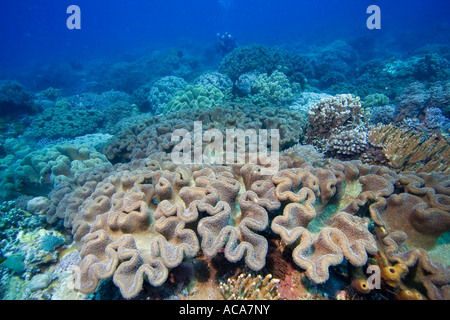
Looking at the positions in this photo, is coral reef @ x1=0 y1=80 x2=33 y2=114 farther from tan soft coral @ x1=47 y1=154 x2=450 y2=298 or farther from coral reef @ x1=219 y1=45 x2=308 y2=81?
tan soft coral @ x1=47 y1=154 x2=450 y2=298

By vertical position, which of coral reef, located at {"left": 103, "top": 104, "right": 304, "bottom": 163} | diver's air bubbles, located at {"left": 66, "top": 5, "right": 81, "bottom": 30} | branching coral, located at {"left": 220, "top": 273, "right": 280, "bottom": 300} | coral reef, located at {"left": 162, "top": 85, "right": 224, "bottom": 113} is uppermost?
diver's air bubbles, located at {"left": 66, "top": 5, "right": 81, "bottom": 30}

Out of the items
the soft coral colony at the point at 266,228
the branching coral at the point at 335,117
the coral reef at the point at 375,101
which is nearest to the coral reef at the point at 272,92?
the branching coral at the point at 335,117

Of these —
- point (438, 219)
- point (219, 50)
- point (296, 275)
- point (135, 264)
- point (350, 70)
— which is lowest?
point (296, 275)

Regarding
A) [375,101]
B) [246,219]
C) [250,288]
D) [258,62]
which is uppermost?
[258,62]

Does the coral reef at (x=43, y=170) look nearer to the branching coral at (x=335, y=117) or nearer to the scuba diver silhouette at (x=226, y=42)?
the branching coral at (x=335, y=117)

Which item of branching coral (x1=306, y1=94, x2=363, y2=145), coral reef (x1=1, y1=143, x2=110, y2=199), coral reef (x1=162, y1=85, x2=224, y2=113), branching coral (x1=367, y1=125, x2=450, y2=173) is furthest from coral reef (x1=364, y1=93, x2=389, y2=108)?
coral reef (x1=1, y1=143, x2=110, y2=199)

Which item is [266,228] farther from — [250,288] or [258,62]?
[258,62]

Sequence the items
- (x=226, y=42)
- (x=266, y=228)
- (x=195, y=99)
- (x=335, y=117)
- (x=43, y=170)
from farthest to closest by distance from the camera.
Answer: (x=226, y=42) → (x=195, y=99) → (x=335, y=117) → (x=43, y=170) → (x=266, y=228)

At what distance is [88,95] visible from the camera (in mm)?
16438

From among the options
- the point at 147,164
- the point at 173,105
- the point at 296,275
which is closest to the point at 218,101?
the point at 173,105

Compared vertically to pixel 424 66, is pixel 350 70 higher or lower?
higher

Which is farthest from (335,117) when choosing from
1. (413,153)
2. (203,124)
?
(203,124)
